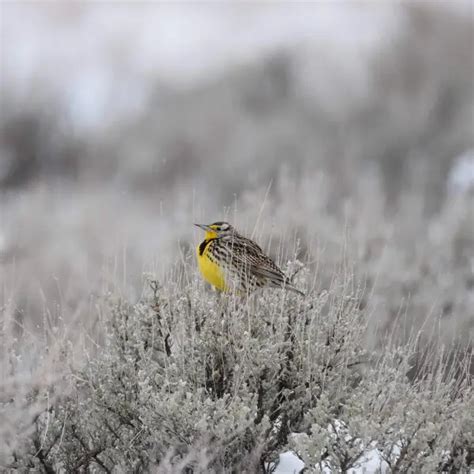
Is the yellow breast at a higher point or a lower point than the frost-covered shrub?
higher

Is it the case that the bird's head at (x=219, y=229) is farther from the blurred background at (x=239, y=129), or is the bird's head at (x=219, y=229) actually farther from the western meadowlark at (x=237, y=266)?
the blurred background at (x=239, y=129)

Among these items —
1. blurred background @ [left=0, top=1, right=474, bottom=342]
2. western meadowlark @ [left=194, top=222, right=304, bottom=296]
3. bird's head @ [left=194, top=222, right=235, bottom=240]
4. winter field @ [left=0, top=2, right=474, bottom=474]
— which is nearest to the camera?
winter field @ [left=0, top=2, right=474, bottom=474]

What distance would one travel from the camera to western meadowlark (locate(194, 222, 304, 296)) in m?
3.70

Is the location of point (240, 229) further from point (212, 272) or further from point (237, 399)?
point (237, 399)

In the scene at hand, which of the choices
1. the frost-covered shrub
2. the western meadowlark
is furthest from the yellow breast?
the frost-covered shrub

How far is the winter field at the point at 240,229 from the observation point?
304 cm

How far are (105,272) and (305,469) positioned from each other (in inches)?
42.7

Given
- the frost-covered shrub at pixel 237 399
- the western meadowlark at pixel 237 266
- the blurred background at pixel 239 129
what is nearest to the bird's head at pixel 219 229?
the western meadowlark at pixel 237 266

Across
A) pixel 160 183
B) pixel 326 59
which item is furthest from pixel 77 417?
pixel 326 59

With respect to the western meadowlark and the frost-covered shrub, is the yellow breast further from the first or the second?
the frost-covered shrub

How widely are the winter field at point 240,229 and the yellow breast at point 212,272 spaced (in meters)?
0.07

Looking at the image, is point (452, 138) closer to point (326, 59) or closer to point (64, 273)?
point (326, 59)

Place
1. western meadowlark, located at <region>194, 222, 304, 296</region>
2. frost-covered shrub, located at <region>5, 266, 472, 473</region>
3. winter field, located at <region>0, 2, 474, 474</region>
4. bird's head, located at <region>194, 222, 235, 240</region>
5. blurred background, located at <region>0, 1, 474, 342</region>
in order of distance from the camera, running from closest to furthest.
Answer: frost-covered shrub, located at <region>5, 266, 472, 473</region>
winter field, located at <region>0, 2, 474, 474</region>
western meadowlark, located at <region>194, 222, 304, 296</region>
bird's head, located at <region>194, 222, 235, 240</region>
blurred background, located at <region>0, 1, 474, 342</region>

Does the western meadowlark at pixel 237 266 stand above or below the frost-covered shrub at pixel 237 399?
above
